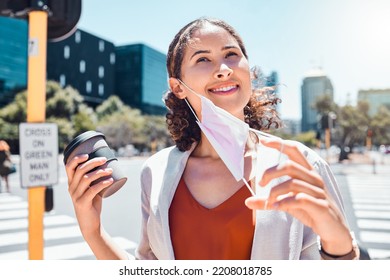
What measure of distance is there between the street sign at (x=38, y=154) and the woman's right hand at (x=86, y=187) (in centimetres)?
77

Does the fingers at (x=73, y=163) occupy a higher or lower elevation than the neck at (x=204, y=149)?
lower

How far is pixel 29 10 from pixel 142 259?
1108mm

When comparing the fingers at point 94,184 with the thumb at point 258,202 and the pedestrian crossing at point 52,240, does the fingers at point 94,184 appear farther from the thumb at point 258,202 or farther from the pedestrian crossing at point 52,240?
the pedestrian crossing at point 52,240

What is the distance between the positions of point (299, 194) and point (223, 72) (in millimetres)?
394

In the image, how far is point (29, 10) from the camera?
1.49 m

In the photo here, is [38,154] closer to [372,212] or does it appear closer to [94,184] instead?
[94,184]

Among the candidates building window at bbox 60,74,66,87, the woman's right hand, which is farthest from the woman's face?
building window at bbox 60,74,66,87

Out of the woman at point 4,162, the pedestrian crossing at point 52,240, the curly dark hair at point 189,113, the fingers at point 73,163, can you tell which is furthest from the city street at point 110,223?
the fingers at point 73,163

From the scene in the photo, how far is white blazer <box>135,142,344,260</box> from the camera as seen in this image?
2.80ft

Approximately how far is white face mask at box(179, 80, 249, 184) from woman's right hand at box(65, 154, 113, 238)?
26 cm

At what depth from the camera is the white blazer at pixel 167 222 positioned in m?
0.85

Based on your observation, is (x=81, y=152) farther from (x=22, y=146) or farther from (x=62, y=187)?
(x=62, y=187)

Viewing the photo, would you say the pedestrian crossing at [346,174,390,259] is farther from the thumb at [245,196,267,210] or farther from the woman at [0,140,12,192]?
the woman at [0,140,12,192]

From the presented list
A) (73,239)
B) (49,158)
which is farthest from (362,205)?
(49,158)
